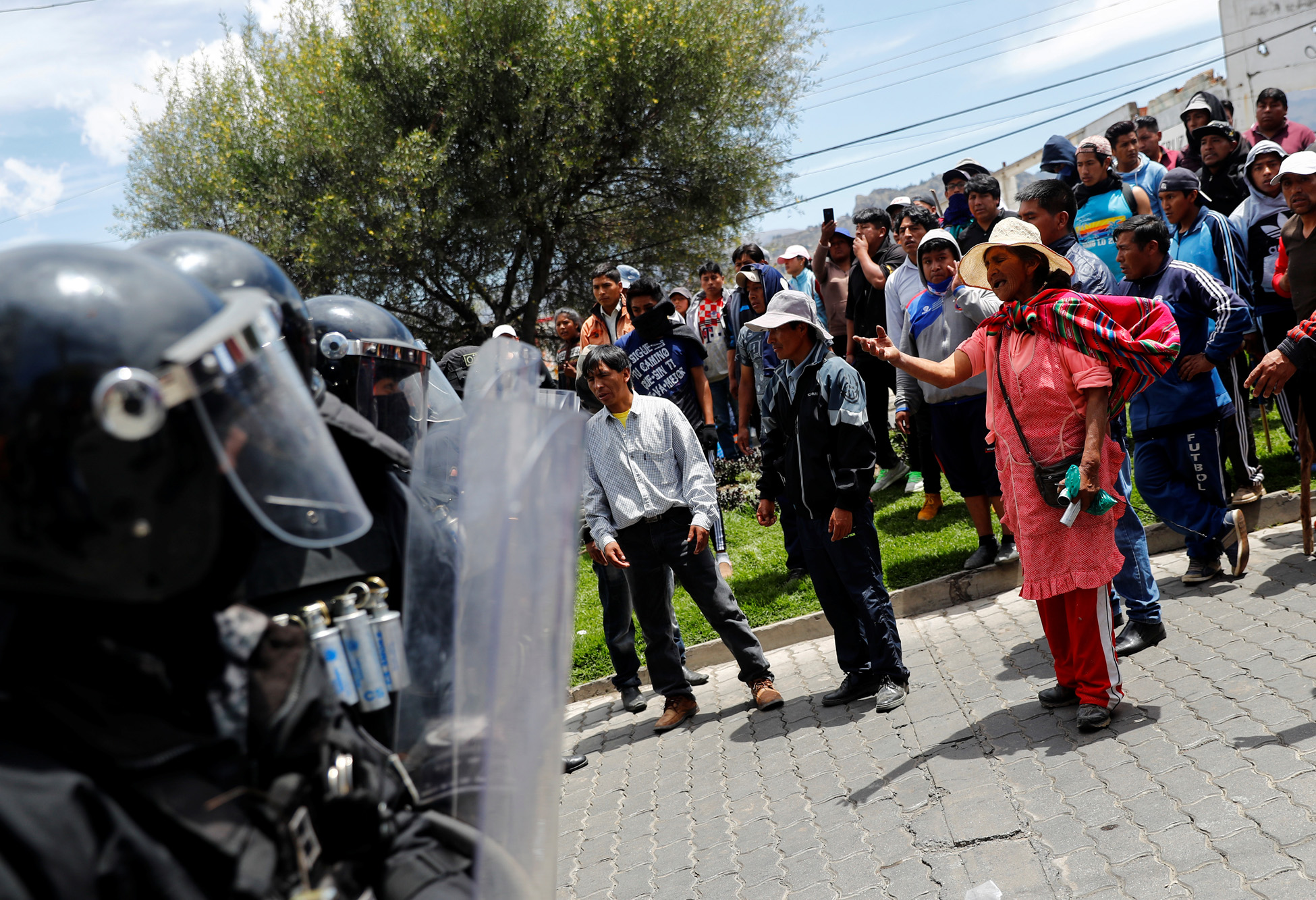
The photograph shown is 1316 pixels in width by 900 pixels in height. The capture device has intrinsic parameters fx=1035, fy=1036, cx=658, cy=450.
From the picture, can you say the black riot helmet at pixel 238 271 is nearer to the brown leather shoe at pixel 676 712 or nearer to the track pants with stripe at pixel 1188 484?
the brown leather shoe at pixel 676 712

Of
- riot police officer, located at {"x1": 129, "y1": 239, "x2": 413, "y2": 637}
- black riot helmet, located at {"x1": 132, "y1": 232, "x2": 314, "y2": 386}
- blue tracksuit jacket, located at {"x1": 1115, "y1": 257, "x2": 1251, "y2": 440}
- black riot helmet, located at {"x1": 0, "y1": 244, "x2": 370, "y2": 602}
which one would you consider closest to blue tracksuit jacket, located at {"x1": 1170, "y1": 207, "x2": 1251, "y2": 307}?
blue tracksuit jacket, located at {"x1": 1115, "y1": 257, "x2": 1251, "y2": 440}

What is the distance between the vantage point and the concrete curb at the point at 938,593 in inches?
268

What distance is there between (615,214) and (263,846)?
68.7 ft

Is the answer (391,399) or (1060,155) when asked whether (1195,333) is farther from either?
(391,399)

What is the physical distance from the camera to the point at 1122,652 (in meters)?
5.17

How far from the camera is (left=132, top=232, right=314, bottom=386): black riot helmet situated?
2104mm

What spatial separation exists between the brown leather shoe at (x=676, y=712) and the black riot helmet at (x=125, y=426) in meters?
4.55

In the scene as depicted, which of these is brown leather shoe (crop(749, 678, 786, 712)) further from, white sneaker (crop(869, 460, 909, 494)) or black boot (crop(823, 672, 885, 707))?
white sneaker (crop(869, 460, 909, 494))

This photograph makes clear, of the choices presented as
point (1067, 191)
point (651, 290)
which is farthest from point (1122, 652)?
point (651, 290)

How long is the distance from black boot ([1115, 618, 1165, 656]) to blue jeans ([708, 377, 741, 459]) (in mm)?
5934

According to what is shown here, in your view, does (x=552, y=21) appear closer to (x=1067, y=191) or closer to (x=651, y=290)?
(x=651, y=290)

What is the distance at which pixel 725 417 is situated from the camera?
11117 millimetres

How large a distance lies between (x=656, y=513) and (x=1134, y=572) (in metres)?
2.43

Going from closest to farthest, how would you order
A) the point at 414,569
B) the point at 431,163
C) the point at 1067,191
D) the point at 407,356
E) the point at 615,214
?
the point at 414,569 → the point at 407,356 → the point at 1067,191 → the point at 431,163 → the point at 615,214
